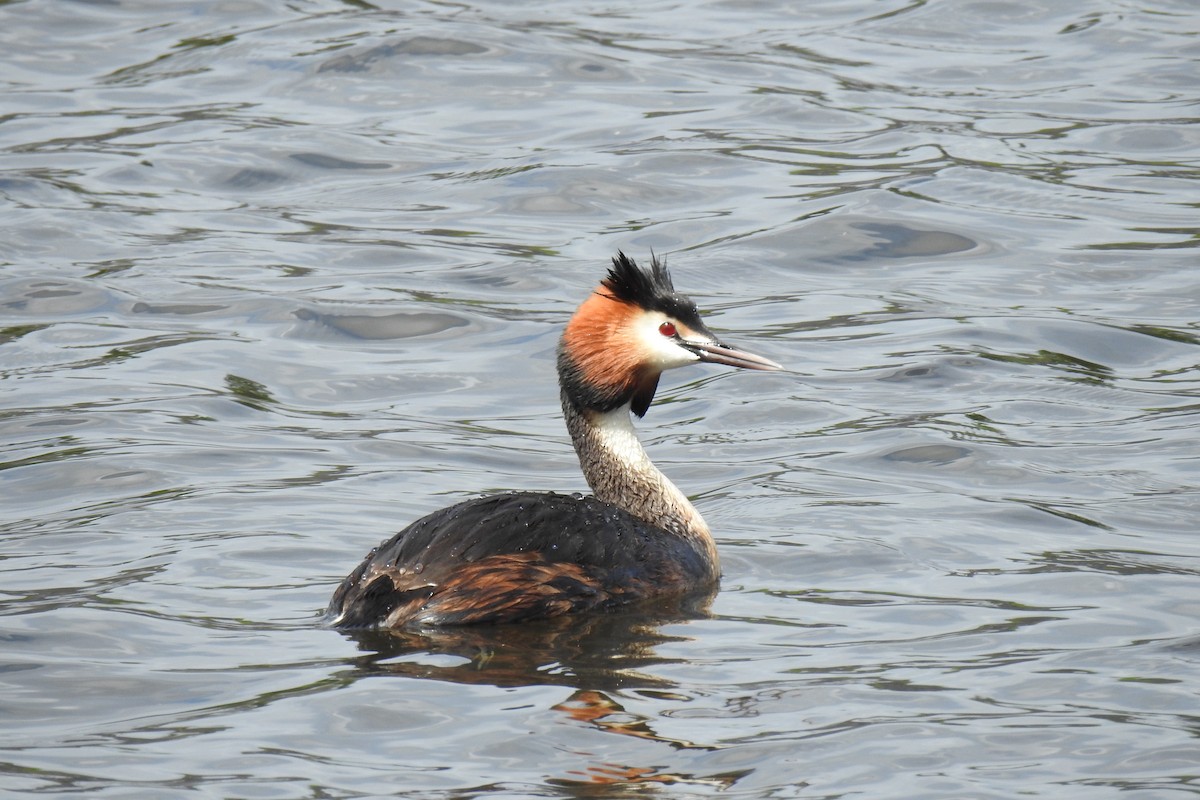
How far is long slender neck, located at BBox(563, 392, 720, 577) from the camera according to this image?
8.15 meters

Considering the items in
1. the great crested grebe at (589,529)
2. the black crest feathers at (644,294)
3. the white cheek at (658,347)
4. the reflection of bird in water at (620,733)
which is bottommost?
the reflection of bird in water at (620,733)

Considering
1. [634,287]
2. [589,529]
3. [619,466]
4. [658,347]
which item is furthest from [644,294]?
[589,529]

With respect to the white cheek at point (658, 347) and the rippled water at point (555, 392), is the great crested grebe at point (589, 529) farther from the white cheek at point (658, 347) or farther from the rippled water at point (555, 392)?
the rippled water at point (555, 392)

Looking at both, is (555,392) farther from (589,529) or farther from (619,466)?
(589,529)

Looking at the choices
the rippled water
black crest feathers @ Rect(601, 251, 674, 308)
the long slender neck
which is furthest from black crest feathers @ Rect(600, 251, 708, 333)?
the rippled water

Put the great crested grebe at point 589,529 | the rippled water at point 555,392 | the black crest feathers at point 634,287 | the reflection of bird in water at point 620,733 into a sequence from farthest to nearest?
the black crest feathers at point 634,287, the great crested grebe at point 589,529, the rippled water at point 555,392, the reflection of bird in water at point 620,733

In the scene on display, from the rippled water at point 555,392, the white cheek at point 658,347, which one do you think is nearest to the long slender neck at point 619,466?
the white cheek at point 658,347

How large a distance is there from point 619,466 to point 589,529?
2.32ft

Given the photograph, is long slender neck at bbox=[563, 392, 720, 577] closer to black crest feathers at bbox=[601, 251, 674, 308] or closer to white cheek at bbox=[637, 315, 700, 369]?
white cheek at bbox=[637, 315, 700, 369]

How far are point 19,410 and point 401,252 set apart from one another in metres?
3.55

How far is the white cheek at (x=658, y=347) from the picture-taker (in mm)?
8023

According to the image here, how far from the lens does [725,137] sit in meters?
15.1

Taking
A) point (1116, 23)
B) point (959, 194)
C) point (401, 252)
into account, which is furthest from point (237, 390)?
point (1116, 23)

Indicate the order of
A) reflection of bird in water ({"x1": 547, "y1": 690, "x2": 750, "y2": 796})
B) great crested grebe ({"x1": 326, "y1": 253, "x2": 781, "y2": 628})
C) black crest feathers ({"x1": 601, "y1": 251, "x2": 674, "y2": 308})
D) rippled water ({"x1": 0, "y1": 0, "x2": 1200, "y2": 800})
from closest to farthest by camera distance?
reflection of bird in water ({"x1": 547, "y1": 690, "x2": 750, "y2": 796}), rippled water ({"x1": 0, "y1": 0, "x2": 1200, "y2": 800}), great crested grebe ({"x1": 326, "y1": 253, "x2": 781, "y2": 628}), black crest feathers ({"x1": 601, "y1": 251, "x2": 674, "y2": 308})
